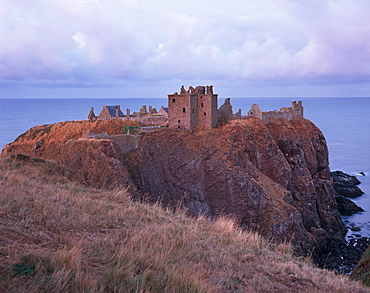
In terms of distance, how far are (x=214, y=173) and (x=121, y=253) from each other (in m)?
27.0

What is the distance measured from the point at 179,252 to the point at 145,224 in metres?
2.14

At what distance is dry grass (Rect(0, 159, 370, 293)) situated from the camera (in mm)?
4980

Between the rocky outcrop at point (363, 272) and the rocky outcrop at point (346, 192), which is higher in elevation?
the rocky outcrop at point (363, 272)

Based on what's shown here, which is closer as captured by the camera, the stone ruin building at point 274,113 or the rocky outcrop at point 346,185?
the stone ruin building at point 274,113

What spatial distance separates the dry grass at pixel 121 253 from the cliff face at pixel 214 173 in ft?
59.2

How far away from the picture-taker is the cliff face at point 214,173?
2984 cm

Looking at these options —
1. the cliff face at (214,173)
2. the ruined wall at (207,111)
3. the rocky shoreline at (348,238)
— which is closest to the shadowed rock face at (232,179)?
the cliff face at (214,173)

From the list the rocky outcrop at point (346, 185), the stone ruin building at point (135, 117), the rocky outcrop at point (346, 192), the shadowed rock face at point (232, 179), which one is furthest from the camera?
the rocky outcrop at point (346, 185)

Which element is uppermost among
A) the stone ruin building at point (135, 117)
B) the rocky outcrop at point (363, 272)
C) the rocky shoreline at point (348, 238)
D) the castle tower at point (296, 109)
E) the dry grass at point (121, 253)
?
the castle tower at point (296, 109)

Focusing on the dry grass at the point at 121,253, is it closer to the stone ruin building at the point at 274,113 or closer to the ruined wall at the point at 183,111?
the ruined wall at the point at 183,111

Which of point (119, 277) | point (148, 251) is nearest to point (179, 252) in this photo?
point (148, 251)

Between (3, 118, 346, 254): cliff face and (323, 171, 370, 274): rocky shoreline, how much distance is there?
1.45 metres

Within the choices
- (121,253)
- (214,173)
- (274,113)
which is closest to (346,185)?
(274,113)

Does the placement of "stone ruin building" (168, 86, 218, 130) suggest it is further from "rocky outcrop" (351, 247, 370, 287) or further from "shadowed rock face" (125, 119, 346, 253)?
"rocky outcrop" (351, 247, 370, 287)
